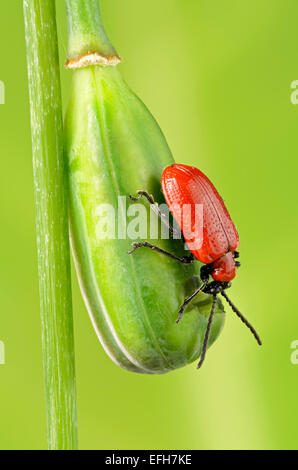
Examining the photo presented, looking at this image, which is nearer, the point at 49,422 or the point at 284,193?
the point at 49,422

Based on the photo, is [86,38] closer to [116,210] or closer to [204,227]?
[116,210]

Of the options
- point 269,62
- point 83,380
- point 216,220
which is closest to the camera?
point 216,220

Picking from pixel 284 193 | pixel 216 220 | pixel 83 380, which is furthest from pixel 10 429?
pixel 284 193

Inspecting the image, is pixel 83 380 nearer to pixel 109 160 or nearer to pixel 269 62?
pixel 109 160

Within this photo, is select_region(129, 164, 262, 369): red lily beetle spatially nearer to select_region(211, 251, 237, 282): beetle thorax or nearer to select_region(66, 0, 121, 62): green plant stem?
select_region(211, 251, 237, 282): beetle thorax

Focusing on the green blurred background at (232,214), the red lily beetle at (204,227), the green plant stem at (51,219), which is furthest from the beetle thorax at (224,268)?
the green plant stem at (51,219)

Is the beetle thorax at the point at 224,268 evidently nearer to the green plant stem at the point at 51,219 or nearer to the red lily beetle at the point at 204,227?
the red lily beetle at the point at 204,227
